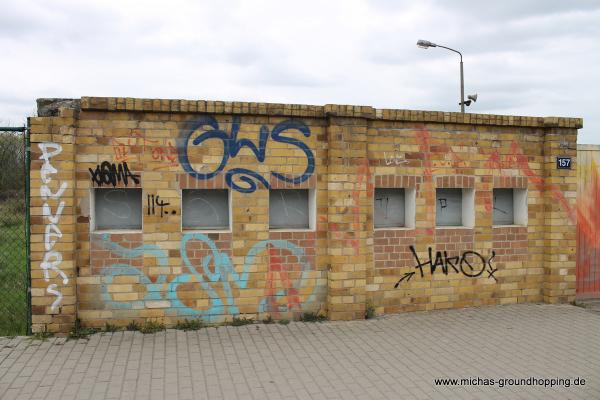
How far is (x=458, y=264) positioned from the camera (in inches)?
304

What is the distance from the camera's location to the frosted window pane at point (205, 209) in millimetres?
6785

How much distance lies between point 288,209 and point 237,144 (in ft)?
3.77

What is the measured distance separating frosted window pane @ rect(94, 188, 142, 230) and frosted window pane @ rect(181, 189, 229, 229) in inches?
23.3

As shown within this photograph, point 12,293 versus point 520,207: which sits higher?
point 520,207

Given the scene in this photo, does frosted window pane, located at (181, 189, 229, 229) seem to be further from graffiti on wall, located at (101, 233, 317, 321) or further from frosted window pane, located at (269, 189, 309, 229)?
frosted window pane, located at (269, 189, 309, 229)

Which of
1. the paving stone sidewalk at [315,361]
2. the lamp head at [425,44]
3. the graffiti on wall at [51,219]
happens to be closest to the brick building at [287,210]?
the graffiti on wall at [51,219]

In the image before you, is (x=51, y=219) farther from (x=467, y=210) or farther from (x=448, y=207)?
(x=467, y=210)

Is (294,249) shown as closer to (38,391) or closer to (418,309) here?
(418,309)

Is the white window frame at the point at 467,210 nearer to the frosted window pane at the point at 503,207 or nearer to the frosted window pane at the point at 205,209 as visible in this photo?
the frosted window pane at the point at 503,207

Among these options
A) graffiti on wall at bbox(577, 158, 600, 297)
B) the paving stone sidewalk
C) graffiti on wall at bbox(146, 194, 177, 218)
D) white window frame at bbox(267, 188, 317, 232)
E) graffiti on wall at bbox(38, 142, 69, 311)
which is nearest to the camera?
the paving stone sidewalk

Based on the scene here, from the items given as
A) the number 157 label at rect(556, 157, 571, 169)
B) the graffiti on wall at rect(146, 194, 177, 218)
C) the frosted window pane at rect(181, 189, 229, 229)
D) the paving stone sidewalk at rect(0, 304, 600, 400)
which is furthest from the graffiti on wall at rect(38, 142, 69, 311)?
the number 157 label at rect(556, 157, 571, 169)

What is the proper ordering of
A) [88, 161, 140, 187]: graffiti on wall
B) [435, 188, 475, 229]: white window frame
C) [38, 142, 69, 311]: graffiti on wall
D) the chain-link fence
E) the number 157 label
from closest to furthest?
[38, 142, 69, 311]: graffiti on wall < the chain-link fence < [88, 161, 140, 187]: graffiti on wall < [435, 188, 475, 229]: white window frame < the number 157 label

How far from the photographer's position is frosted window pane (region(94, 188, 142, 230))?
6.58m

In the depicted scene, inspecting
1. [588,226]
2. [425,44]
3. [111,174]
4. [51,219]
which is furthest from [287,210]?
[425,44]
